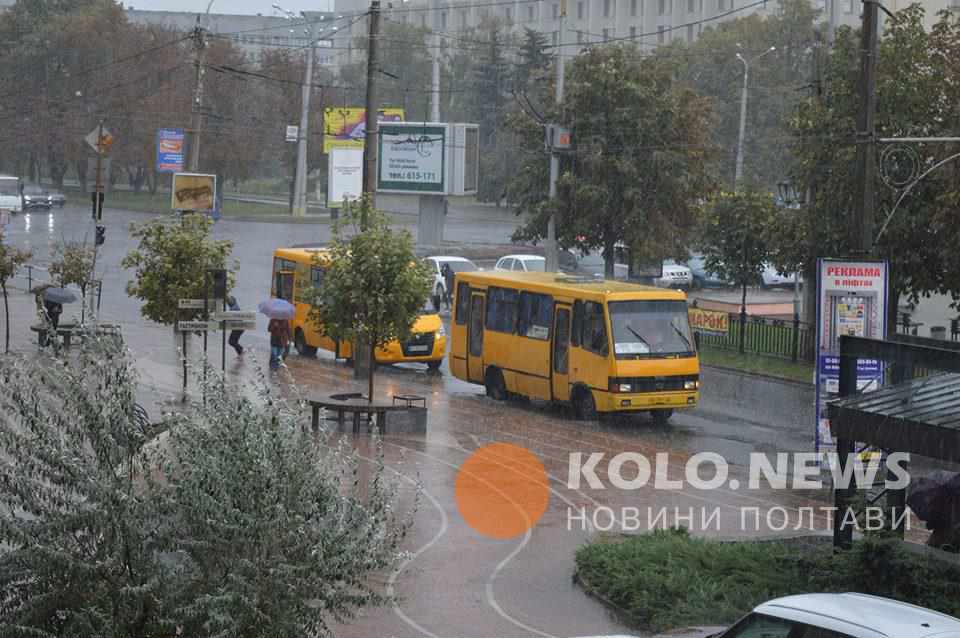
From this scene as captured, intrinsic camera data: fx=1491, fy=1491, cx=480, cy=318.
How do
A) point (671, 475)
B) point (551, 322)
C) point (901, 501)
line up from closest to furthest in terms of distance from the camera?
point (901, 501)
point (671, 475)
point (551, 322)

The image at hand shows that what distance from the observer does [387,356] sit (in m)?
32.6

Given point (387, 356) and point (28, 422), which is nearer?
point (28, 422)

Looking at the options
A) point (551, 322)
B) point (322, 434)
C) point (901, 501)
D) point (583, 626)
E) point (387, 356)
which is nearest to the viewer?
point (322, 434)

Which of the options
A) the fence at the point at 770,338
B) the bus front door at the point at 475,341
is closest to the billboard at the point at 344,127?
the fence at the point at 770,338

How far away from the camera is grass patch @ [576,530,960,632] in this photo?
12922 mm

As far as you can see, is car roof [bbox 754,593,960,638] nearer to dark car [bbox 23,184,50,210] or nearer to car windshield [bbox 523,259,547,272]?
car windshield [bbox 523,259,547,272]

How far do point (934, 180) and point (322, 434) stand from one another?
2163 cm

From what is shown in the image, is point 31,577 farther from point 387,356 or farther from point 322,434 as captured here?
point 387,356

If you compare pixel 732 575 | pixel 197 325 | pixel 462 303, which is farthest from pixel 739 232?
pixel 732 575

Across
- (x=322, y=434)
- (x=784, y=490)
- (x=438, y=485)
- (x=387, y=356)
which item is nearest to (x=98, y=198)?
(x=387, y=356)

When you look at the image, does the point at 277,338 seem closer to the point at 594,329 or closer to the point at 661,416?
the point at 594,329

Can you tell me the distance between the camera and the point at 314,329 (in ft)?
108

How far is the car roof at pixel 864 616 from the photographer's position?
338 inches

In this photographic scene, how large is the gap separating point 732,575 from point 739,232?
83.5 ft
